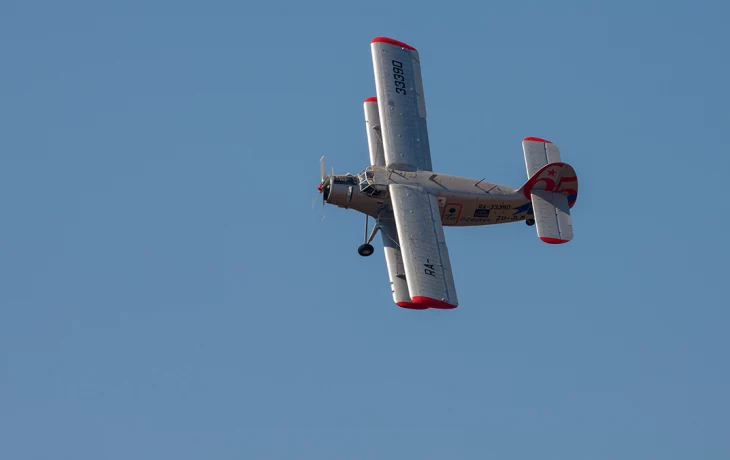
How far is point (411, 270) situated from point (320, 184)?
570 centimetres

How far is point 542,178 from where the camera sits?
51438 mm

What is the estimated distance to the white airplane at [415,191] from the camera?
4853 centimetres

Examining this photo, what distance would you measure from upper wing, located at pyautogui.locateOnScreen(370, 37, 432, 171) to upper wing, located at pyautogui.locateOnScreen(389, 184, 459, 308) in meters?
1.83

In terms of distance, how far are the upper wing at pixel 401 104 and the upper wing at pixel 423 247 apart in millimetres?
1828

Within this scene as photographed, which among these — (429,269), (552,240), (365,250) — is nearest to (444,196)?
(365,250)

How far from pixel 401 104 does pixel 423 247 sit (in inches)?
285

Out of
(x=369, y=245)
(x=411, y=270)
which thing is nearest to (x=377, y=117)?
(x=369, y=245)

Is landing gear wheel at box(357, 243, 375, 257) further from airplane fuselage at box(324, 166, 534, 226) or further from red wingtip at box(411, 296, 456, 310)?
red wingtip at box(411, 296, 456, 310)

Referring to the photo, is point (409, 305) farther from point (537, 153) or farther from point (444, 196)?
point (537, 153)

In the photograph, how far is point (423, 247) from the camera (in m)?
47.8

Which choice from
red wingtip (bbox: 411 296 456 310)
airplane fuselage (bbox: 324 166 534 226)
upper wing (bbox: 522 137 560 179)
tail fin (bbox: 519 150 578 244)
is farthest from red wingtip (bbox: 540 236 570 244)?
red wingtip (bbox: 411 296 456 310)

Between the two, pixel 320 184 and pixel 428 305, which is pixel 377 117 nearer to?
pixel 320 184

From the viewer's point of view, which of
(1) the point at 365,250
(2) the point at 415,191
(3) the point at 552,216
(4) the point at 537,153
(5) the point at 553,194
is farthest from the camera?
(4) the point at 537,153

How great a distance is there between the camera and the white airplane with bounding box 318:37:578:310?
4853 centimetres
